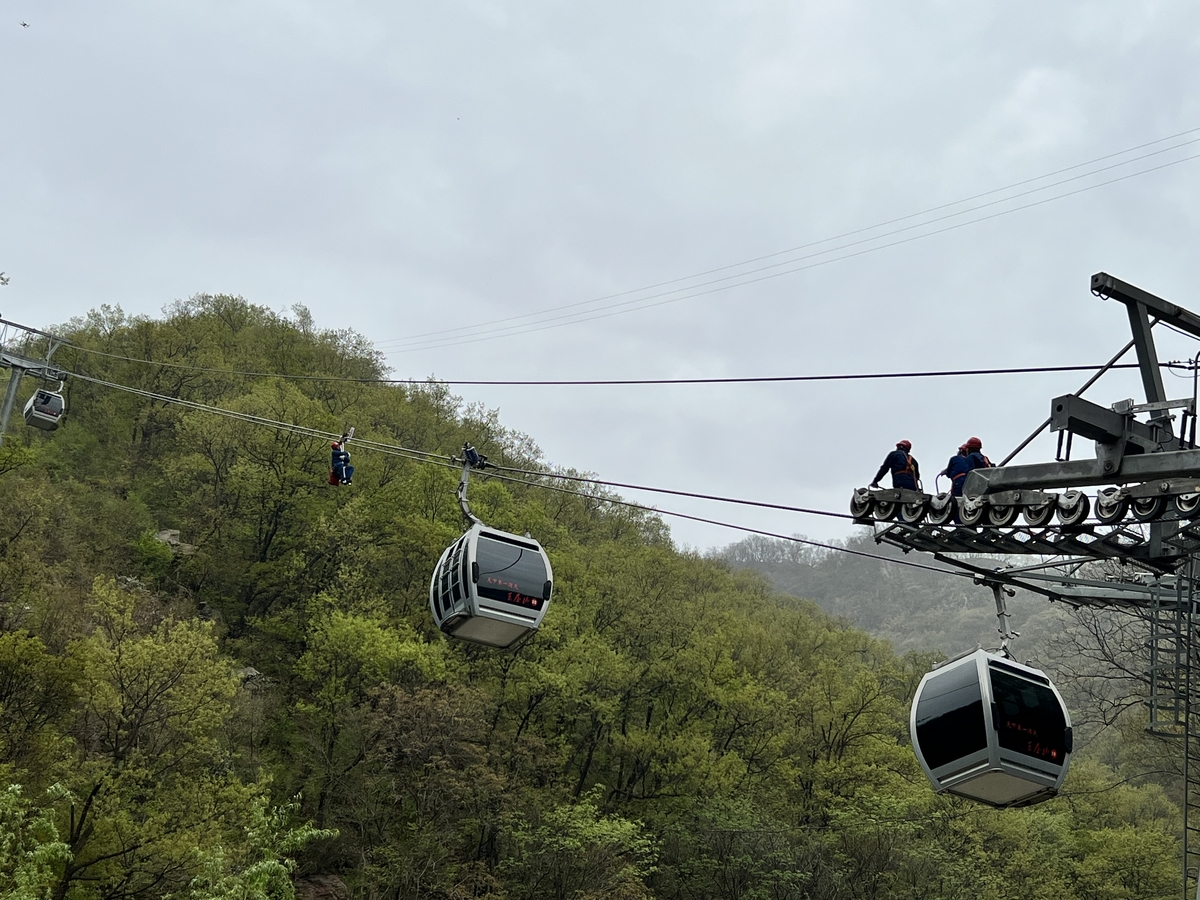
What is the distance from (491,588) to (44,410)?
19.2 metres

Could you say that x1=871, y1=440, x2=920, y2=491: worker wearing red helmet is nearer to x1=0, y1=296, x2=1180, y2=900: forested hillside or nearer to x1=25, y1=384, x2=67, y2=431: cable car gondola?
x1=0, y1=296, x2=1180, y2=900: forested hillside

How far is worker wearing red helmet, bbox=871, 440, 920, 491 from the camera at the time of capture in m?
13.4

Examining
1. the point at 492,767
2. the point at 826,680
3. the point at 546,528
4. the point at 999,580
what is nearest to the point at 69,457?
the point at 546,528

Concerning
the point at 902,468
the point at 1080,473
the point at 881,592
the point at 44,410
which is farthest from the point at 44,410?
the point at 881,592

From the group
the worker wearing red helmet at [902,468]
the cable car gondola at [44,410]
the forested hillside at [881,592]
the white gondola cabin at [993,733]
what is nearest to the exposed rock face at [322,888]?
the cable car gondola at [44,410]

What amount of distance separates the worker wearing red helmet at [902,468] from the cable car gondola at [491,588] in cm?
516

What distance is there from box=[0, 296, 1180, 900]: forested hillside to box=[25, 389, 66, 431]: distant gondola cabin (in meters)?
4.73

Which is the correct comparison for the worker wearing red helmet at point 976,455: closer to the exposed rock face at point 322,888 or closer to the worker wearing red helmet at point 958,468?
the worker wearing red helmet at point 958,468

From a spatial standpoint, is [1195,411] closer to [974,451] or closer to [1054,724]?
[974,451]

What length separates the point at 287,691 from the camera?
4172 cm

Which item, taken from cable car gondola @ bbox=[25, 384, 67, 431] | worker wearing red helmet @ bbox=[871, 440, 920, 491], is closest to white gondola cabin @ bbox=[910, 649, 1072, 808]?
worker wearing red helmet @ bbox=[871, 440, 920, 491]

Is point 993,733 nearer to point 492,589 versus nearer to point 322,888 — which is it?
point 492,589

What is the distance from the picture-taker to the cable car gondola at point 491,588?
16.2 metres

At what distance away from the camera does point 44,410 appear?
98.7ft
